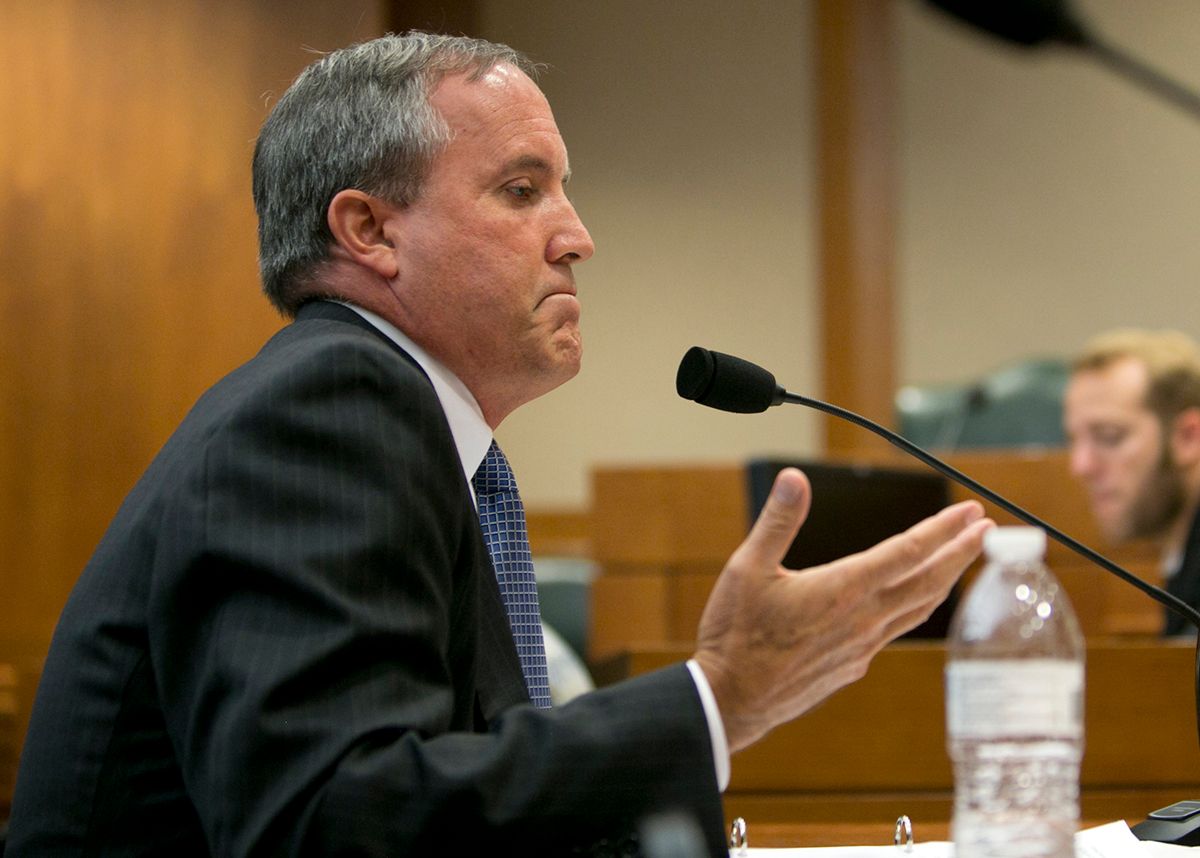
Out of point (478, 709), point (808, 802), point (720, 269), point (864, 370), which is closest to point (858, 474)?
point (808, 802)

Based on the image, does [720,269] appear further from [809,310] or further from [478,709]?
[478,709]

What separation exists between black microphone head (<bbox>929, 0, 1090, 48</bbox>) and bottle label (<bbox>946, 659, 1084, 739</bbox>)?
95 centimetres

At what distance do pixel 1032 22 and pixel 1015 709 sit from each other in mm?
1008

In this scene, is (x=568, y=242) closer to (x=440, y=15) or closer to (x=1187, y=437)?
(x=1187, y=437)

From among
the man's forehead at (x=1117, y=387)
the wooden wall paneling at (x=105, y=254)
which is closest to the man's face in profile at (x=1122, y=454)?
the man's forehead at (x=1117, y=387)

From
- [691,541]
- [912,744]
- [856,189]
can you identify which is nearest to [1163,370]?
[691,541]

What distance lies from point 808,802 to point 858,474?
789 millimetres

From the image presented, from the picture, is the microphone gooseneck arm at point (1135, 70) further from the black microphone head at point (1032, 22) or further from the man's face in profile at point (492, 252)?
the man's face in profile at point (492, 252)

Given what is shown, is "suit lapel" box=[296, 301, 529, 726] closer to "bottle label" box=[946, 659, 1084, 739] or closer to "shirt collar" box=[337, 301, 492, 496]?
"shirt collar" box=[337, 301, 492, 496]

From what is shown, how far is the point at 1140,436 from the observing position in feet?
13.7

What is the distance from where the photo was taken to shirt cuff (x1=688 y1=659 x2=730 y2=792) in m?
1.11

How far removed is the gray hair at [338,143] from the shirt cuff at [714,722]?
682 millimetres

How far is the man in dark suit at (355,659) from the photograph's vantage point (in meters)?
1.06

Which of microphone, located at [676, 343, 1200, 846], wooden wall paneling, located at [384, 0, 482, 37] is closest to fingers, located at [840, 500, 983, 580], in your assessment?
microphone, located at [676, 343, 1200, 846]
